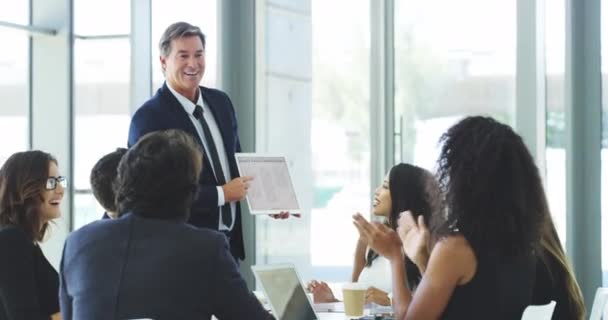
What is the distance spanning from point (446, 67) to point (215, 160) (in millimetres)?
2729

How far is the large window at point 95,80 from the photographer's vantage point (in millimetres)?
6121

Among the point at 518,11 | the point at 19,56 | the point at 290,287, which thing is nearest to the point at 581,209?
the point at 518,11

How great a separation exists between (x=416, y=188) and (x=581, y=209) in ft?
6.12

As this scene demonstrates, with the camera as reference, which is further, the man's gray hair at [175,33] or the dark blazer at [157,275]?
the man's gray hair at [175,33]

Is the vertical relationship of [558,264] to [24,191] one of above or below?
below

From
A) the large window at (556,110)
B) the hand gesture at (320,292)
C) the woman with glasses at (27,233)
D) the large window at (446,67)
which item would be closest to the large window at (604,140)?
the large window at (556,110)

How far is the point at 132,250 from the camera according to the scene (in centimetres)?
234

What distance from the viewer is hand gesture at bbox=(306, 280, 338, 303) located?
3645mm

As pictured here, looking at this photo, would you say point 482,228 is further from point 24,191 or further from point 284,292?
point 24,191

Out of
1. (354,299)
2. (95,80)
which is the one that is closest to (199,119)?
(354,299)

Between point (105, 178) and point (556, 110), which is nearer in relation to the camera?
point (105, 178)

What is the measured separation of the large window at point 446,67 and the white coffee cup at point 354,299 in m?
2.84

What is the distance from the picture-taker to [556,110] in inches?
222

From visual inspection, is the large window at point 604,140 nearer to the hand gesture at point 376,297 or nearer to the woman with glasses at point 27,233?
the hand gesture at point 376,297
